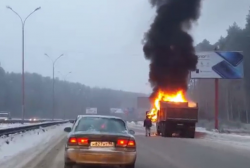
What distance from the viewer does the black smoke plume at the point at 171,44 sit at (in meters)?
44.2

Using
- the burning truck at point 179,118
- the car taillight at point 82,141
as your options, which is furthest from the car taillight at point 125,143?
the burning truck at point 179,118

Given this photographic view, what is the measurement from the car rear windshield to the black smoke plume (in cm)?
3137

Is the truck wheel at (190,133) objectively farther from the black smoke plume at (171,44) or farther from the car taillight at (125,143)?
the car taillight at (125,143)

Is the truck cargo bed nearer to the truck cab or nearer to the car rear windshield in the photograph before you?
the truck cab

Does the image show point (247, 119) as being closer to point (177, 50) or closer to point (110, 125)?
point (177, 50)

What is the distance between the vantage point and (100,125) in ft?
41.6

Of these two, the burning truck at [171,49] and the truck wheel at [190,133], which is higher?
the burning truck at [171,49]

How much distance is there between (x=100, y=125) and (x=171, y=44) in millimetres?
32158

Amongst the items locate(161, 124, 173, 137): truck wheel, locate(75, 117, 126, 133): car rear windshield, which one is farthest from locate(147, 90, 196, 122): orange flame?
locate(75, 117, 126, 133): car rear windshield

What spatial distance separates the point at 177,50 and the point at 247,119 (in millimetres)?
38835

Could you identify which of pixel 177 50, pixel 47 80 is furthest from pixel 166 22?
pixel 47 80

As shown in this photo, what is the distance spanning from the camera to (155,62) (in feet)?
147

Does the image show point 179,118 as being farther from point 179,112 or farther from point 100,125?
point 100,125

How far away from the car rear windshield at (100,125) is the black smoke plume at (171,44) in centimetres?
3137
